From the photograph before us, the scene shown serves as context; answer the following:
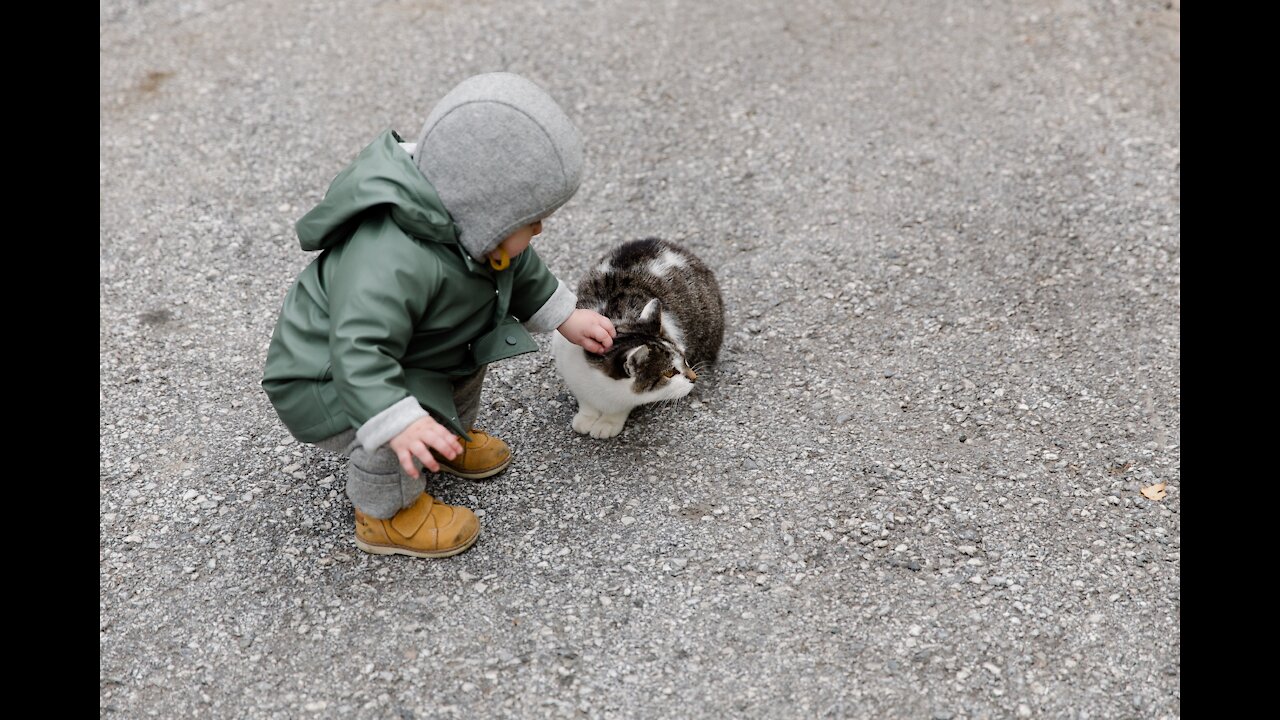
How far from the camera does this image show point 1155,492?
10.6ft

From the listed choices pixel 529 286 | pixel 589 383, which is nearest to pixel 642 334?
pixel 589 383

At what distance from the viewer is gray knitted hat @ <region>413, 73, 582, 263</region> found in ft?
8.23

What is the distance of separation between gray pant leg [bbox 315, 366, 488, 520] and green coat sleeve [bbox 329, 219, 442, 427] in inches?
7.5

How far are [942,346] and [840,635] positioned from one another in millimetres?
1454

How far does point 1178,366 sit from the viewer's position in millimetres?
3717

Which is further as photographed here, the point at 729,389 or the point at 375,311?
the point at 729,389

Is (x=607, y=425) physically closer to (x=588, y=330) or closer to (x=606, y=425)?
(x=606, y=425)

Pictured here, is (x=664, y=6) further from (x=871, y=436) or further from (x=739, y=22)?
(x=871, y=436)

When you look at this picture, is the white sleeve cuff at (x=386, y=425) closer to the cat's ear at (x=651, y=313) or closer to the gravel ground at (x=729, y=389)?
the gravel ground at (x=729, y=389)

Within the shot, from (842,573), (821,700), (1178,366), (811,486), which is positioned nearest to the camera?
(821,700)

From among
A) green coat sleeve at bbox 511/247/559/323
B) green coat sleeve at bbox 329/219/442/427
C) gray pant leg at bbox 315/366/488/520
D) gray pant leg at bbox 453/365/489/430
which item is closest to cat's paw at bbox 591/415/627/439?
gray pant leg at bbox 453/365/489/430

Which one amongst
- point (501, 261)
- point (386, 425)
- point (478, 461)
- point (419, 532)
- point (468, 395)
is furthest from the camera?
point (478, 461)

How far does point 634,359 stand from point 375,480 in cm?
85
